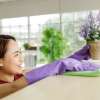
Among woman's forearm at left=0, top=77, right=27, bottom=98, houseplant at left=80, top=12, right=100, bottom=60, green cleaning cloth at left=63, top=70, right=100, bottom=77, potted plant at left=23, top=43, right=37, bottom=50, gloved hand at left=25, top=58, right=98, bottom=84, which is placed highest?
houseplant at left=80, top=12, right=100, bottom=60

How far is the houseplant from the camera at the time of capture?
1540mm

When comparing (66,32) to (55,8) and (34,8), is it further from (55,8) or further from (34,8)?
(34,8)

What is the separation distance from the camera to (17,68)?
1124mm

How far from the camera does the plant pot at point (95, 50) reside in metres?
1.51

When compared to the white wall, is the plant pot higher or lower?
lower

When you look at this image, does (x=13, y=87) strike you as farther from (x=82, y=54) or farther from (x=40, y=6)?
(x=40, y=6)

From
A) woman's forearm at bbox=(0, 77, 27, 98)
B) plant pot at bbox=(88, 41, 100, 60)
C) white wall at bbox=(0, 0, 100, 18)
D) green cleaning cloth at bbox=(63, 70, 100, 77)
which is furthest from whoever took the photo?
white wall at bbox=(0, 0, 100, 18)

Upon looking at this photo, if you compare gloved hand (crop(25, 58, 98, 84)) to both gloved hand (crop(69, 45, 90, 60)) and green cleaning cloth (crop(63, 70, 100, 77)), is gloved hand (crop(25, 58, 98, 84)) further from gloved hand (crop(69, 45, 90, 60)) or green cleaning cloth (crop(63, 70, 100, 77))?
gloved hand (crop(69, 45, 90, 60))

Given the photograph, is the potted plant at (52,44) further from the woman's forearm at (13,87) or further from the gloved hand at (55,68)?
the woman's forearm at (13,87)

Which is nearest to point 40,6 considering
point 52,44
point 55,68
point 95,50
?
point 52,44

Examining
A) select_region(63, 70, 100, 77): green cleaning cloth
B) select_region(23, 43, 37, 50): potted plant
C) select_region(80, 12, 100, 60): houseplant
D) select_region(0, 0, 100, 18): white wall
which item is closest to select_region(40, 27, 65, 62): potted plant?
select_region(23, 43, 37, 50): potted plant

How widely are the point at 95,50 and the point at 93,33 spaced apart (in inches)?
9.0

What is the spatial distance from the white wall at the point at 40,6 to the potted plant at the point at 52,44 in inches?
31.5

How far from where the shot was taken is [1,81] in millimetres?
1211
